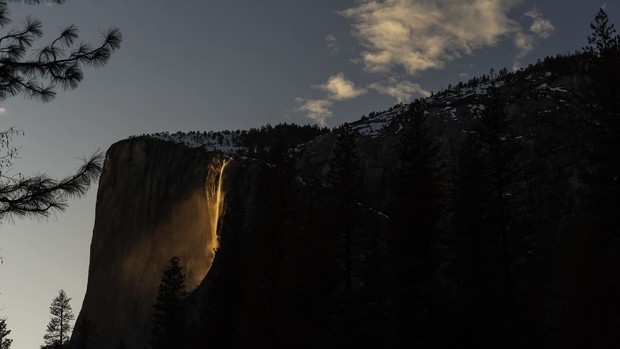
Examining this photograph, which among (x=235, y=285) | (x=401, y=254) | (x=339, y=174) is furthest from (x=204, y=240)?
(x=401, y=254)

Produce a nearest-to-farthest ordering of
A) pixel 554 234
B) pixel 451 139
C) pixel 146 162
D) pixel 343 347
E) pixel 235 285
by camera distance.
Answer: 1. pixel 343 347
2. pixel 235 285
3. pixel 554 234
4. pixel 451 139
5. pixel 146 162

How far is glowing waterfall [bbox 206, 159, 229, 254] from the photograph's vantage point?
94.8 metres

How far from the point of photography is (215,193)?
9819 centimetres

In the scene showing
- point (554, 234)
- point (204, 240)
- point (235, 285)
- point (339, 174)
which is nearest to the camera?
point (339, 174)

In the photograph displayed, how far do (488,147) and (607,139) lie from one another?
670cm

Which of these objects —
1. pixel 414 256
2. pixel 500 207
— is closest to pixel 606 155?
pixel 500 207

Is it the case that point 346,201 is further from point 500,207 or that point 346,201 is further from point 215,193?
point 215,193

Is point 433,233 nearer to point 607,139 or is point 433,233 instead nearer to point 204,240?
point 607,139

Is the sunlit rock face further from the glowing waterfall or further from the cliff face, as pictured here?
Result: the glowing waterfall

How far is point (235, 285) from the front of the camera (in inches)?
1467

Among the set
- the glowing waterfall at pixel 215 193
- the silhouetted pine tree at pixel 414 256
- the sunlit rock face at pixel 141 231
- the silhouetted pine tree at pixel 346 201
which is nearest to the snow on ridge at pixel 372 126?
the glowing waterfall at pixel 215 193

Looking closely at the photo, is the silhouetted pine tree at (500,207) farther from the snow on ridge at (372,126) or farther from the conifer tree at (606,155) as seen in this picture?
the snow on ridge at (372,126)

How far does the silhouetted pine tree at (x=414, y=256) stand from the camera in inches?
910

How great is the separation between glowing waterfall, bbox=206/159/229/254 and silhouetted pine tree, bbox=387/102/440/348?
7071 centimetres
